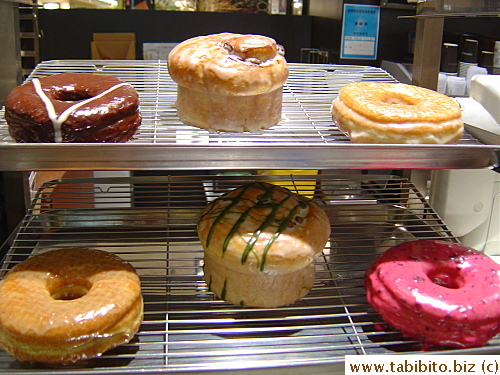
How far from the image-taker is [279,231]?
1.21 meters

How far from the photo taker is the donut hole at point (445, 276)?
1229 millimetres

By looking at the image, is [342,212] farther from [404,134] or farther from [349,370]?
[349,370]

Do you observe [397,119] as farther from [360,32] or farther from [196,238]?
[360,32]

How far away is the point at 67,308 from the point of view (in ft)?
3.44

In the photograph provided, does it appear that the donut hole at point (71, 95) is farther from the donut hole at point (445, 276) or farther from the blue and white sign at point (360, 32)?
the blue and white sign at point (360, 32)

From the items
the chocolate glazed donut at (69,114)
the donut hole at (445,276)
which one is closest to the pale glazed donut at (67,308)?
the chocolate glazed donut at (69,114)

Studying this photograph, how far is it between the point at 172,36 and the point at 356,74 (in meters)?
1.51

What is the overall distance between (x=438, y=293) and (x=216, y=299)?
54 centimetres

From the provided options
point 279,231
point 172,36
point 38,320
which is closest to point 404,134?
Answer: point 279,231

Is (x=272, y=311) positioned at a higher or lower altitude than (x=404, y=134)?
lower

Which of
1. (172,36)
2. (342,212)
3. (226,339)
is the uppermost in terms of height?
(172,36)

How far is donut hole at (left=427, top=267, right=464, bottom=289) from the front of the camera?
1.23 m

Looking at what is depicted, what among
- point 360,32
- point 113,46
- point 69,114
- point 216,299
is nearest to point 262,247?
point 216,299

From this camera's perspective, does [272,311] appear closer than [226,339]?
No
